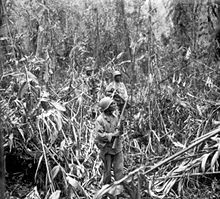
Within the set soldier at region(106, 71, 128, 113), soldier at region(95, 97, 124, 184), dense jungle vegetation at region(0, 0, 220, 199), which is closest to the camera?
soldier at region(95, 97, 124, 184)

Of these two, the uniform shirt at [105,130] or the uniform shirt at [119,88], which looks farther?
the uniform shirt at [119,88]

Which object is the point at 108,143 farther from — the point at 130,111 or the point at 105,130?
the point at 130,111

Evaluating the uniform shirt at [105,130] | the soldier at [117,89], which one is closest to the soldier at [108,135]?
the uniform shirt at [105,130]

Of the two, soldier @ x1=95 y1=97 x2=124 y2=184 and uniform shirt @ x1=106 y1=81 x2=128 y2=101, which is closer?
soldier @ x1=95 y1=97 x2=124 y2=184

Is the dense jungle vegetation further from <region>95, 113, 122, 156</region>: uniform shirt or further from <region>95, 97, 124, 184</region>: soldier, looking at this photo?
<region>95, 113, 122, 156</region>: uniform shirt

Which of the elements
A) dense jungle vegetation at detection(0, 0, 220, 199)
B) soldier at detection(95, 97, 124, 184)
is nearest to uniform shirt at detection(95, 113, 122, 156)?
soldier at detection(95, 97, 124, 184)

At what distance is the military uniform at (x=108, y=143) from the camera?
3980mm

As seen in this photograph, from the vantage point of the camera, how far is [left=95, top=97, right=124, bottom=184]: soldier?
3.93 metres

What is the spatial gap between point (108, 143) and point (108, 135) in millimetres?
166

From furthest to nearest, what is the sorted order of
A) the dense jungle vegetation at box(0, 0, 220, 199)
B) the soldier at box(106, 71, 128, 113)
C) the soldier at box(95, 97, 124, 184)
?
the soldier at box(106, 71, 128, 113) < the dense jungle vegetation at box(0, 0, 220, 199) < the soldier at box(95, 97, 124, 184)

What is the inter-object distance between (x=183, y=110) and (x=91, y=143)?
2023mm

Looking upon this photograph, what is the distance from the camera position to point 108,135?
3914 mm

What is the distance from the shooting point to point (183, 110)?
6855 mm

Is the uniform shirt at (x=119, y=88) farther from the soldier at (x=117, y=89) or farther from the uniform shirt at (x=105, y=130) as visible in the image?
the uniform shirt at (x=105, y=130)
